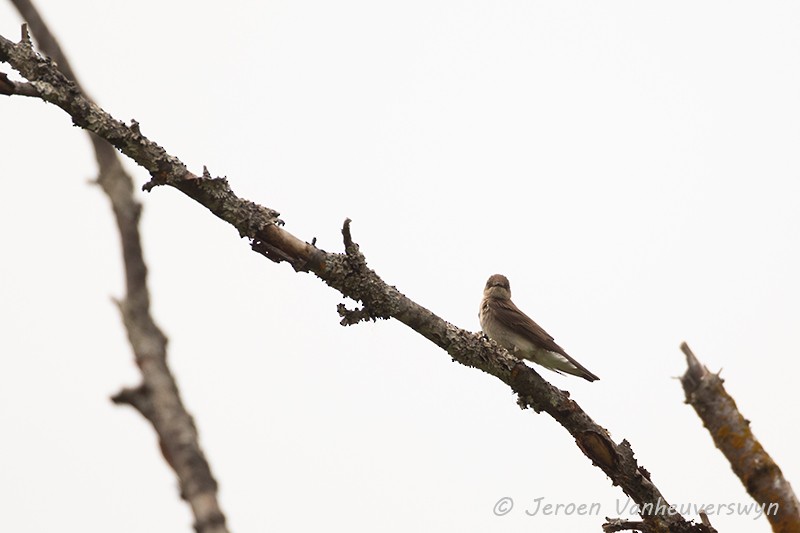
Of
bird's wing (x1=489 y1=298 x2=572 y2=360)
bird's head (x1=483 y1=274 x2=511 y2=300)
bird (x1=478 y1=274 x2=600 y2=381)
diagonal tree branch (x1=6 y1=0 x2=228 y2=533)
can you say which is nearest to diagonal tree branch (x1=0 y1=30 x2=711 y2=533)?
diagonal tree branch (x1=6 y1=0 x2=228 y2=533)

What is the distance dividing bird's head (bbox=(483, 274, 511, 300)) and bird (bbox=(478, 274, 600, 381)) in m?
0.25

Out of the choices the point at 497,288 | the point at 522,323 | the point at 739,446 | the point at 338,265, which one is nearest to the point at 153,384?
the point at 739,446

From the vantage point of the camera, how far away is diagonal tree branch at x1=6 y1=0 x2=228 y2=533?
253 cm

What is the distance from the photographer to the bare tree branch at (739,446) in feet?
10.6

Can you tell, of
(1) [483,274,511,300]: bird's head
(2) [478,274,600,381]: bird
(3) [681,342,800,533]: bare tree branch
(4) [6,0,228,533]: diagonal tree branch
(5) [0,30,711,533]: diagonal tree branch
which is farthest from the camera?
(1) [483,274,511,300]: bird's head

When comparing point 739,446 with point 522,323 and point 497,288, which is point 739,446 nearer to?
point 522,323

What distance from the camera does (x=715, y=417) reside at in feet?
10.6

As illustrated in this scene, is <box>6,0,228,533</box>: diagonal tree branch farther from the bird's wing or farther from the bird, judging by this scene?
the bird's wing

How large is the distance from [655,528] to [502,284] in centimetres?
562

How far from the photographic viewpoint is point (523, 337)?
8.69 metres

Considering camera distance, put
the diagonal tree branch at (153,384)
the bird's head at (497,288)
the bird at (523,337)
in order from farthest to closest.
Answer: the bird's head at (497,288)
the bird at (523,337)
the diagonal tree branch at (153,384)

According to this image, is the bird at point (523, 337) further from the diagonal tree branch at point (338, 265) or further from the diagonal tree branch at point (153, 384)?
the diagonal tree branch at point (153, 384)

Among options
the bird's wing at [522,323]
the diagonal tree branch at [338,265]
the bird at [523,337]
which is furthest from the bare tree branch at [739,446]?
the bird's wing at [522,323]

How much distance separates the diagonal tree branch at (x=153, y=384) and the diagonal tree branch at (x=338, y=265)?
1.21 meters
